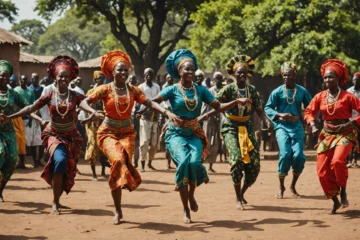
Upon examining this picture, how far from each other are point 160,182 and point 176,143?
4.54m

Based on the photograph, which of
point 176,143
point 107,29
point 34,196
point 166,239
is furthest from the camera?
point 107,29

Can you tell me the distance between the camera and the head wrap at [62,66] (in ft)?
29.9

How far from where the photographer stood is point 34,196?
11.0 meters

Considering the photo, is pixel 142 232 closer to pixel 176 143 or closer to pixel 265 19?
pixel 176 143

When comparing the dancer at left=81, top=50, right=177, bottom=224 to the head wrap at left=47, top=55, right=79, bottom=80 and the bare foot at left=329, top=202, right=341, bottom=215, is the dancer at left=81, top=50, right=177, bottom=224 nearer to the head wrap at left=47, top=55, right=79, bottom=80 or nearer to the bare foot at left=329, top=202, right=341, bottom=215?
the head wrap at left=47, top=55, right=79, bottom=80

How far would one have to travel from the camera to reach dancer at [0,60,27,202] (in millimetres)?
9875

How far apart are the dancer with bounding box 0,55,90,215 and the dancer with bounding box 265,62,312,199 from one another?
313 centimetres

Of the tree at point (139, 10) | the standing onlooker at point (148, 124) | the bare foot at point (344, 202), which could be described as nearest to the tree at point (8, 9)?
the tree at point (139, 10)

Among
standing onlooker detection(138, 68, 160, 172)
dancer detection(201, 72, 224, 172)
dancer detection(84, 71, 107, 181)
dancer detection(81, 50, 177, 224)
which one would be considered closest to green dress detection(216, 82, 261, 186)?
dancer detection(81, 50, 177, 224)

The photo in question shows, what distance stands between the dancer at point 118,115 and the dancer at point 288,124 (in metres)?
2.69

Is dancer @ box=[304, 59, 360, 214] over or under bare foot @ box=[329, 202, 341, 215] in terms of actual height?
over

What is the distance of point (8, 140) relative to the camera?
999cm

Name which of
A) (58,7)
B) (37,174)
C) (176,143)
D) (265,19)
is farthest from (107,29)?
(176,143)

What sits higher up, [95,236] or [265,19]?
[265,19]
